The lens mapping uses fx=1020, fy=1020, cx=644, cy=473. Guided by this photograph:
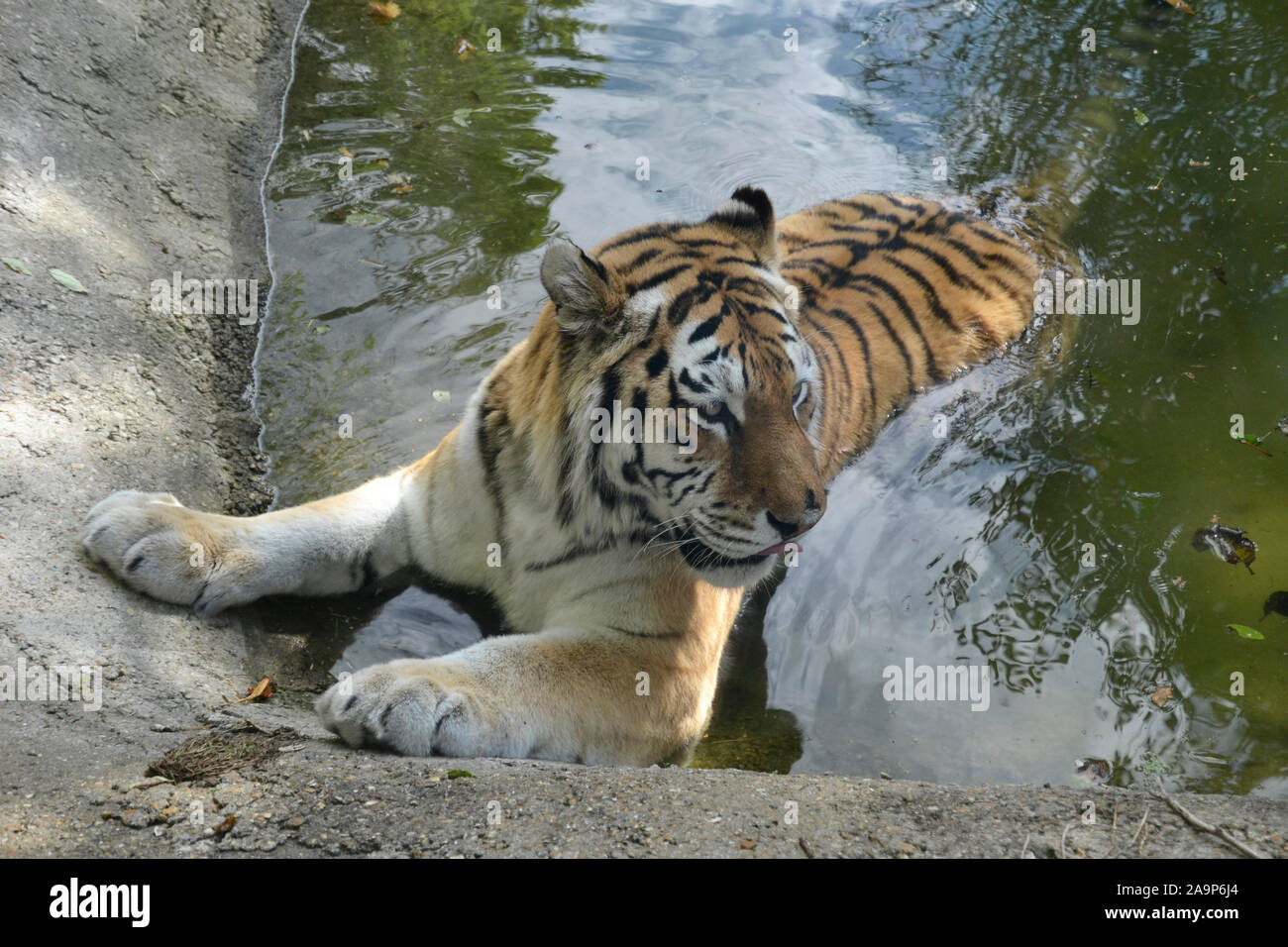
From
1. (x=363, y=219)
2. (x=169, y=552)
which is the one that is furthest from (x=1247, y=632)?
(x=363, y=219)

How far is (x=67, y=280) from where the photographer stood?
3570 millimetres

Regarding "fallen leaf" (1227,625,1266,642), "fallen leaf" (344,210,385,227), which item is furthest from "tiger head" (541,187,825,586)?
"fallen leaf" (344,210,385,227)

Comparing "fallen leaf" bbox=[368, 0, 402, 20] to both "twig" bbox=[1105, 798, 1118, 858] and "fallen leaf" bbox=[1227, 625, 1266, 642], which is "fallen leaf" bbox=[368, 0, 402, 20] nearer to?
"fallen leaf" bbox=[1227, 625, 1266, 642]

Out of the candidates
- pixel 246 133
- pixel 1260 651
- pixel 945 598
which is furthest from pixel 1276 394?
pixel 246 133

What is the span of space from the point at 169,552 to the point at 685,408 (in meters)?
1.44

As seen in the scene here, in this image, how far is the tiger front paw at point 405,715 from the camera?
2334mm

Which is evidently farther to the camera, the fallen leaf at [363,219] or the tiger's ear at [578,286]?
the fallen leaf at [363,219]

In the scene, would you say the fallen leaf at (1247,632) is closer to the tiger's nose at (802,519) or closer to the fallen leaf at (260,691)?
the tiger's nose at (802,519)

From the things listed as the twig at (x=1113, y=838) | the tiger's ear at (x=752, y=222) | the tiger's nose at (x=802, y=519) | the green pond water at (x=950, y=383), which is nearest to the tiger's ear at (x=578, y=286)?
the tiger's ear at (x=752, y=222)

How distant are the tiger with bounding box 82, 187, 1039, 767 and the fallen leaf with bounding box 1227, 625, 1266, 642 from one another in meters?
1.50

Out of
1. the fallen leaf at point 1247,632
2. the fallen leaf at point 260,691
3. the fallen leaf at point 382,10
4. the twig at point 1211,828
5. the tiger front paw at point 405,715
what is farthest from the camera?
the fallen leaf at point 382,10

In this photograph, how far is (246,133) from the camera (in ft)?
18.0

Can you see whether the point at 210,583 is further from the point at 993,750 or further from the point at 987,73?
the point at 987,73

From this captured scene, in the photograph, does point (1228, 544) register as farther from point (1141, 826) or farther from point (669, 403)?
point (669, 403)
